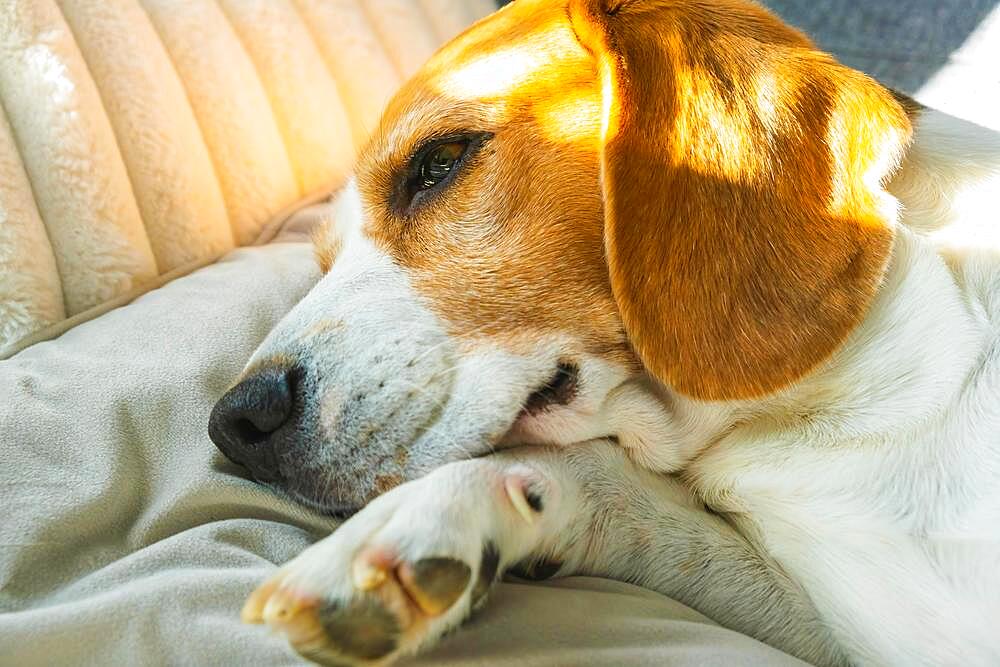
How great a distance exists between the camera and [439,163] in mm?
1248

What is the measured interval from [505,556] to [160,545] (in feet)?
1.28

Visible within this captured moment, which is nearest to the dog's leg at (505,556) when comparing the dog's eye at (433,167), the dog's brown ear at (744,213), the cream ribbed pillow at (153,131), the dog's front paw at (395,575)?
the dog's front paw at (395,575)

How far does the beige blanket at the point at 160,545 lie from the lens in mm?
782

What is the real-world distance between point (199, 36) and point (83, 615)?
1764 mm

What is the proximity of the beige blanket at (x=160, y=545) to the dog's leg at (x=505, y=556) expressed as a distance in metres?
0.05

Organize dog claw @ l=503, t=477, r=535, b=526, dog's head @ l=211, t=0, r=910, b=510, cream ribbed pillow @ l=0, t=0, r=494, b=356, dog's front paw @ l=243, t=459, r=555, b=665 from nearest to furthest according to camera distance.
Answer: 1. dog's front paw @ l=243, t=459, r=555, b=665
2. dog claw @ l=503, t=477, r=535, b=526
3. dog's head @ l=211, t=0, r=910, b=510
4. cream ribbed pillow @ l=0, t=0, r=494, b=356

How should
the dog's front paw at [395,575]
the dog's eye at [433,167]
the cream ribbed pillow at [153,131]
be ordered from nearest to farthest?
the dog's front paw at [395,575] → the dog's eye at [433,167] → the cream ribbed pillow at [153,131]

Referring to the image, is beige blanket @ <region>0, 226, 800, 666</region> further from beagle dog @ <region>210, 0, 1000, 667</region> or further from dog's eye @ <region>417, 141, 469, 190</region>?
dog's eye @ <region>417, 141, 469, 190</region>

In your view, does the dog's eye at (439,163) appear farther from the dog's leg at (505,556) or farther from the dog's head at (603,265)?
the dog's leg at (505,556)

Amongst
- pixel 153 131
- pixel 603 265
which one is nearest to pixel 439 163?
pixel 603 265

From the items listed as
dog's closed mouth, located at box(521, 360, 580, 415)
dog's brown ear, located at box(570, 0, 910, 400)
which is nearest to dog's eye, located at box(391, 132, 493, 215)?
dog's brown ear, located at box(570, 0, 910, 400)

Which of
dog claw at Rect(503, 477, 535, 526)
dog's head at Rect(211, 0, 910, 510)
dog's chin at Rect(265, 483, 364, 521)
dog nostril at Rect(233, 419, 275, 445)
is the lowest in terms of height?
dog's chin at Rect(265, 483, 364, 521)

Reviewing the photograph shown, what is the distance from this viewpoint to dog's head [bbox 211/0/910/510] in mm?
1032

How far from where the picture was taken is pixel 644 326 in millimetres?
1048
